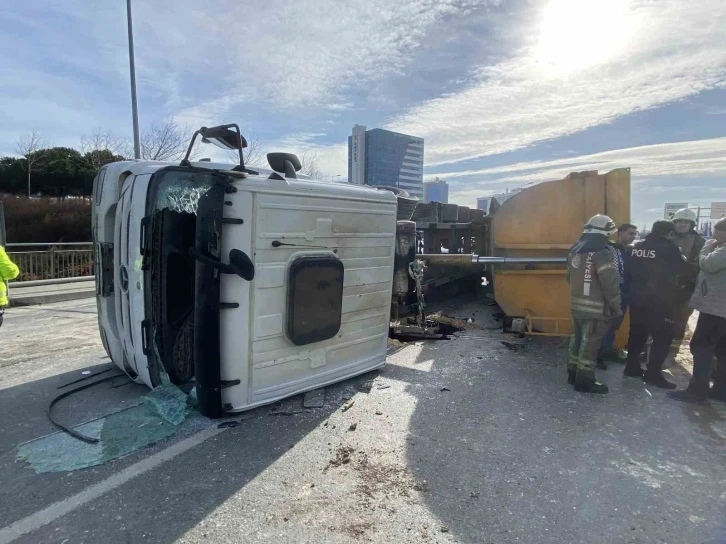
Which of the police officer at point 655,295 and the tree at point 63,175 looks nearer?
the police officer at point 655,295

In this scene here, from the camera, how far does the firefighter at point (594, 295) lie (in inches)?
160

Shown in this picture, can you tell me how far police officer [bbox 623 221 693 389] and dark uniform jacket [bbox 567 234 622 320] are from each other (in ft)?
2.22

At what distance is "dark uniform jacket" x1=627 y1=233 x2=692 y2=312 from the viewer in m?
4.46

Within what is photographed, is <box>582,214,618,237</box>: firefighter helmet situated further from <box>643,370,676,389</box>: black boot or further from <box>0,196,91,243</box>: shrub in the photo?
<box>0,196,91,243</box>: shrub

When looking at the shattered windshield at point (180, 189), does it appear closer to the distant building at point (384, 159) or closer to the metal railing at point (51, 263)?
the metal railing at point (51, 263)

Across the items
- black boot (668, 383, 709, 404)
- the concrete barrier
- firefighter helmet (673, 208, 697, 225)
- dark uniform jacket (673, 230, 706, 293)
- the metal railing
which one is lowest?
black boot (668, 383, 709, 404)

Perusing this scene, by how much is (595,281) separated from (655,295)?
903mm

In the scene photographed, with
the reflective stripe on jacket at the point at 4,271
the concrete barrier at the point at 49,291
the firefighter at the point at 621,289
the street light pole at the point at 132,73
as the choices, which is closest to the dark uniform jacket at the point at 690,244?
the firefighter at the point at 621,289

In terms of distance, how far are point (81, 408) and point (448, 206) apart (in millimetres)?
7406

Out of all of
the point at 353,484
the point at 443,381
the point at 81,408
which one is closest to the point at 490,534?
the point at 353,484

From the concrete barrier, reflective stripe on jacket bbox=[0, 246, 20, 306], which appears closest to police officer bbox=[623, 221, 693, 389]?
reflective stripe on jacket bbox=[0, 246, 20, 306]

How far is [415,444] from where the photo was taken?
306 cm

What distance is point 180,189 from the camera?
3438mm

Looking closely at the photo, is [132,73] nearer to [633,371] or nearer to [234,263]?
[234,263]
